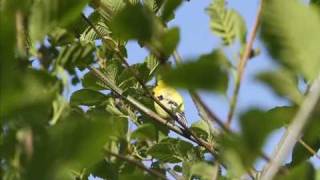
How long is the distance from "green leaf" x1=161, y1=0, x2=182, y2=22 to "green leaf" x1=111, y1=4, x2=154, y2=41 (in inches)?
2.8

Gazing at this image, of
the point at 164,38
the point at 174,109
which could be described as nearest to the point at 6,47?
the point at 164,38

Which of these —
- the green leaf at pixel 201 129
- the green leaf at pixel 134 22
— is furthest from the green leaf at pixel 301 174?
the green leaf at pixel 201 129

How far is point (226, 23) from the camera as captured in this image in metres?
0.79

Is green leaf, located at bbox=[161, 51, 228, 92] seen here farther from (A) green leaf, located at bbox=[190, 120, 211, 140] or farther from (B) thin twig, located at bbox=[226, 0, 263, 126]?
(A) green leaf, located at bbox=[190, 120, 211, 140]

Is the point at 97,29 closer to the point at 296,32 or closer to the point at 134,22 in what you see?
the point at 134,22

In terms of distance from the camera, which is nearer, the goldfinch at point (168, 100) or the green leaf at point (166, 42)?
the green leaf at point (166, 42)

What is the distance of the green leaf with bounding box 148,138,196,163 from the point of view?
1481 millimetres

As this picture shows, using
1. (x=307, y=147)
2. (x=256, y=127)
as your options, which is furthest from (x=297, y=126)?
(x=307, y=147)

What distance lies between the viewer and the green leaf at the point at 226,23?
0.78m

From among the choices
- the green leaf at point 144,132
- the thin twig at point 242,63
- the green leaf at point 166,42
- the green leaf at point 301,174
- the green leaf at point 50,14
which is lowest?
the green leaf at point 144,132

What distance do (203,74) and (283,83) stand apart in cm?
9

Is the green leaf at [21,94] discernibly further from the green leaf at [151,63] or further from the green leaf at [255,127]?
the green leaf at [151,63]

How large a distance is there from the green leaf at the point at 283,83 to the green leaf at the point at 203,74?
1.7 inches

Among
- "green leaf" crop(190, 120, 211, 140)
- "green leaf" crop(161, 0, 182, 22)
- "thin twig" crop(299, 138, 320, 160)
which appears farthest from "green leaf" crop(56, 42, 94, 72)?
"green leaf" crop(190, 120, 211, 140)
